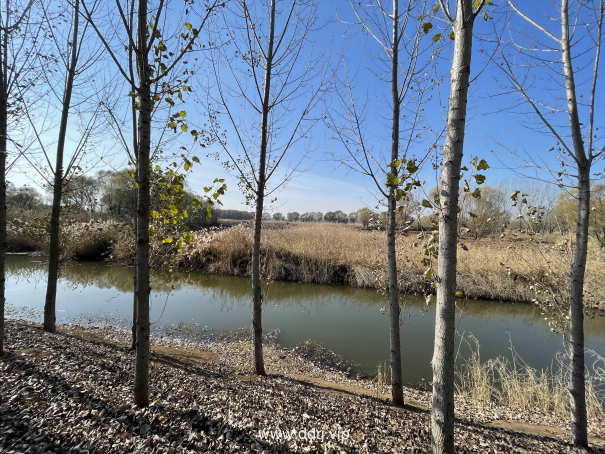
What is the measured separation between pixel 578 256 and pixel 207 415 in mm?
3583

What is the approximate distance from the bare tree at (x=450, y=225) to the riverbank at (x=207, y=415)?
0.87m

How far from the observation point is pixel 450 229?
164 cm

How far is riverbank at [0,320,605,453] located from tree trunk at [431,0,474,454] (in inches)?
33.7

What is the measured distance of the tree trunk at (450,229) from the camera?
1.63 metres

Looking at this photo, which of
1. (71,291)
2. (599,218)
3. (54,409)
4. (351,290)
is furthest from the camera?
(599,218)

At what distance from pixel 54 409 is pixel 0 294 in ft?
6.09

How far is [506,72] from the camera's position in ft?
9.71

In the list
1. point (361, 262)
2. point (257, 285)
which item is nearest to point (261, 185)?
point (257, 285)

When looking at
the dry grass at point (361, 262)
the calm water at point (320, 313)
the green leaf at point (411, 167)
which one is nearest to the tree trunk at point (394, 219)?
the green leaf at point (411, 167)

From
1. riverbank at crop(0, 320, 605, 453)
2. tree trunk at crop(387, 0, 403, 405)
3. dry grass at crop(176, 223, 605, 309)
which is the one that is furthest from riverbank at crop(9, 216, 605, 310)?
tree trunk at crop(387, 0, 403, 405)

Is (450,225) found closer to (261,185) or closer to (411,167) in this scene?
(411,167)

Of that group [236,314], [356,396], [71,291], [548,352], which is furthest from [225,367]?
[71,291]

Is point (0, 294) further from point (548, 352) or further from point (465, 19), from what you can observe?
point (548, 352)

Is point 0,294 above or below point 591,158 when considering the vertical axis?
below
